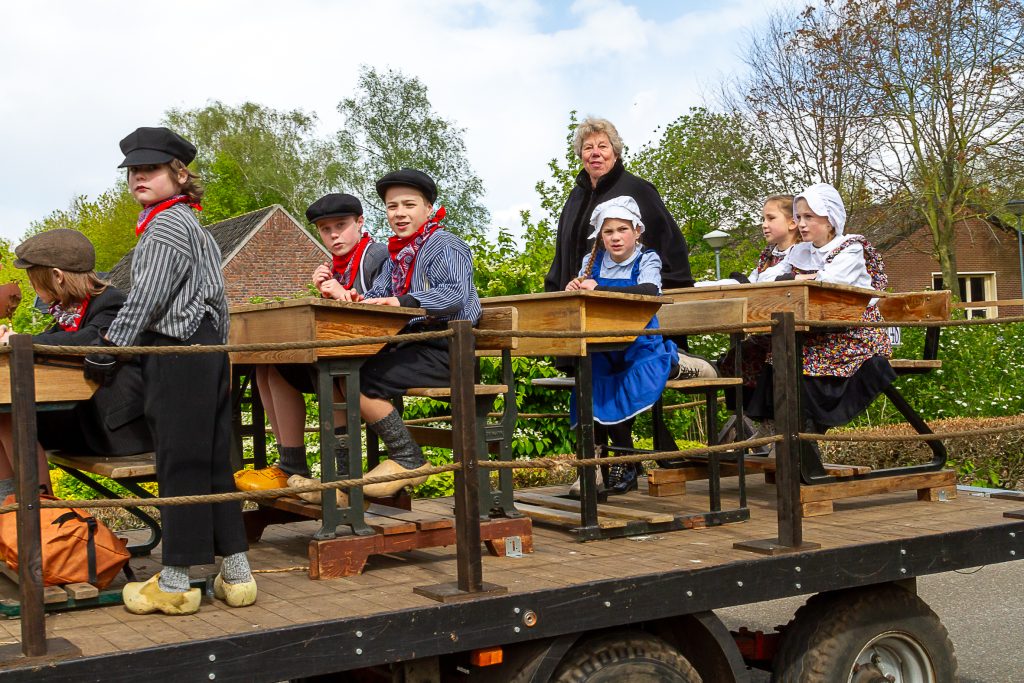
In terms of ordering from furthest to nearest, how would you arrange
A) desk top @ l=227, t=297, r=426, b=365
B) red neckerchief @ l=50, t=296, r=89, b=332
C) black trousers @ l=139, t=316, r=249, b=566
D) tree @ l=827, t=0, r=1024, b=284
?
tree @ l=827, t=0, r=1024, b=284 → red neckerchief @ l=50, t=296, r=89, b=332 → desk top @ l=227, t=297, r=426, b=365 → black trousers @ l=139, t=316, r=249, b=566

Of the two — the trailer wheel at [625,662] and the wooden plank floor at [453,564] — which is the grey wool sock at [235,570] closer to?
the wooden plank floor at [453,564]

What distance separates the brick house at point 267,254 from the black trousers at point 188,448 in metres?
33.5

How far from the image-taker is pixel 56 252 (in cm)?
393

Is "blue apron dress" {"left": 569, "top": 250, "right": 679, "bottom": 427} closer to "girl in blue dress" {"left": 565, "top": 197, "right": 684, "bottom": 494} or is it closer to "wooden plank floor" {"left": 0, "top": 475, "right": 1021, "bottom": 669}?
"girl in blue dress" {"left": 565, "top": 197, "right": 684, "bottom": 494}

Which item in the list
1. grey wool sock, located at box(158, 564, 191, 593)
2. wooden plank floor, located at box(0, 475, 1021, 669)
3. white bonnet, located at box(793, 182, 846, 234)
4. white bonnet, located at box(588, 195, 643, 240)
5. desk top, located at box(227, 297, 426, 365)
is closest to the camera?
wooden plank floor, located at box(0, 475, 1021, 669)

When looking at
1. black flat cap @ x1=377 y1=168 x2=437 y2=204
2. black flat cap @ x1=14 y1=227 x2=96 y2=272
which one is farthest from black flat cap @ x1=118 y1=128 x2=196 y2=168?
black flat cap @ x1=377 y1=168 x2=437 y2=204

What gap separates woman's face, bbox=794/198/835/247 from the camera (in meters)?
5.46

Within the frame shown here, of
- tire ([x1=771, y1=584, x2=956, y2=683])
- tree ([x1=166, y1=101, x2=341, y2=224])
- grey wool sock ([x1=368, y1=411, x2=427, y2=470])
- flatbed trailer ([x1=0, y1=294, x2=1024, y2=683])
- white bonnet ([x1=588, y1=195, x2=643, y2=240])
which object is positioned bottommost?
tire ([x1=771, y1=584, x2=956, y2=683])

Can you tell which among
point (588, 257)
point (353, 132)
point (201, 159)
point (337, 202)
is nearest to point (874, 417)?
point (588, 257)

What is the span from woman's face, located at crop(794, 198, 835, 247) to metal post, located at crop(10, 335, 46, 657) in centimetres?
375

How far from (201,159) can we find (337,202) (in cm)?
5293

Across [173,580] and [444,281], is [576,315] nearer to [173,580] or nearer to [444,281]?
[444,281]

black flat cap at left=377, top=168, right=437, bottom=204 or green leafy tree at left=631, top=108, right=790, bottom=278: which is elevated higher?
green leafy tree at left=631, top=108, right=790, bottom=278

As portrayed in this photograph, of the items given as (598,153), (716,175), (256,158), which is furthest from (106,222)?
(598,153)
